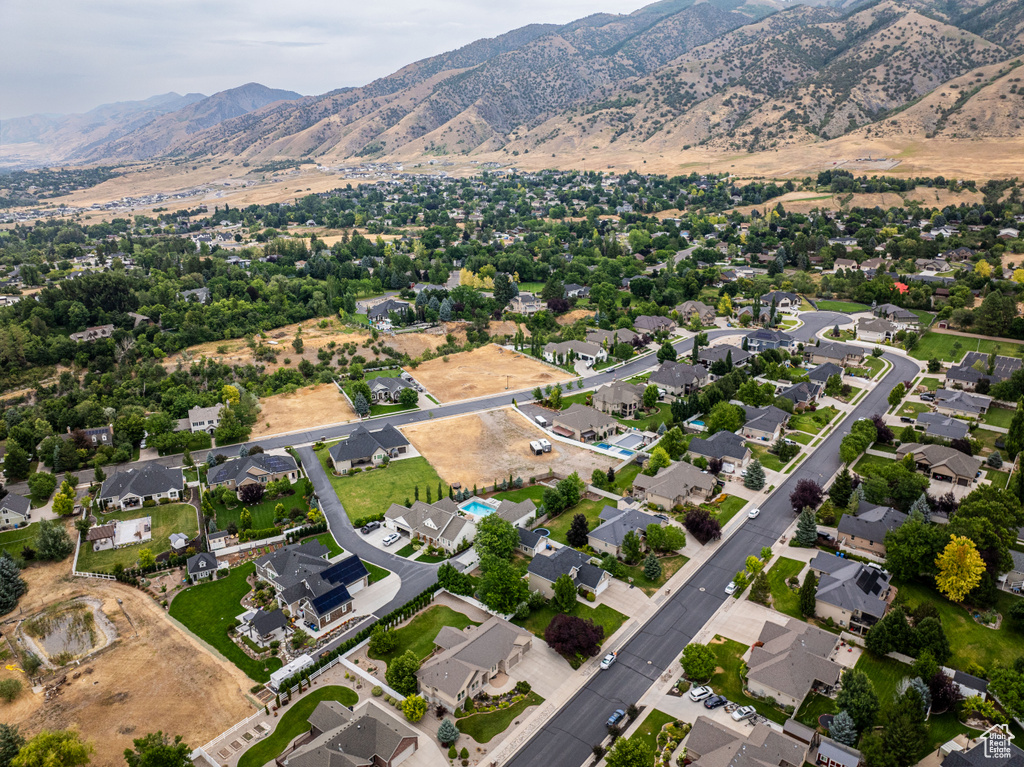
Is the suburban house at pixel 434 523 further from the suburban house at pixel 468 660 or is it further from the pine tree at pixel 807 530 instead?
the pine tree at pixel 807 530

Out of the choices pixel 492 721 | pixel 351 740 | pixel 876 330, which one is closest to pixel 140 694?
→ pixel 351 740

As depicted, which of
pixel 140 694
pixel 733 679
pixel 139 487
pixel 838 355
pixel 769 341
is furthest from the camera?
pixel 769 341

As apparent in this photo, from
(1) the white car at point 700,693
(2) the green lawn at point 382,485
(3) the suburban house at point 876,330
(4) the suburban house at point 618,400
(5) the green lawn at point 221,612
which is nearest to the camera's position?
(1) the white car at point 700,693

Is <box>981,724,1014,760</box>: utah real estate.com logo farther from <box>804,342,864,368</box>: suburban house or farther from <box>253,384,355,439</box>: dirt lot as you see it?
<box>253,384,355,439</box>: dirt lot

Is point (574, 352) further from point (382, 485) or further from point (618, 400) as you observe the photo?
point (382, 485)

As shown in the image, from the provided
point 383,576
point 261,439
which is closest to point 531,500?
point 383,576

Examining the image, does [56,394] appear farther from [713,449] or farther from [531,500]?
[713,449]

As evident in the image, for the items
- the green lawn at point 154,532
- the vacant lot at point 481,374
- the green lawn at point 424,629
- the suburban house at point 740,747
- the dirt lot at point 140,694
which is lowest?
the green lawn at point 424,629

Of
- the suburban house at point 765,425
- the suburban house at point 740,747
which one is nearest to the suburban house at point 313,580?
the suburban house at point 740,747
